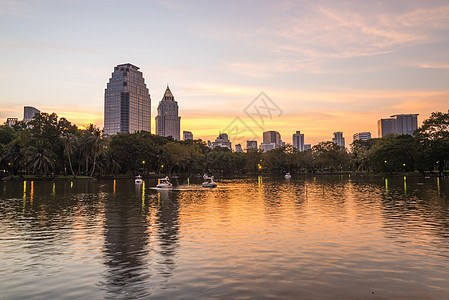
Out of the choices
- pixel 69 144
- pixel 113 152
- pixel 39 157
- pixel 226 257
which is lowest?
pixel 226 257

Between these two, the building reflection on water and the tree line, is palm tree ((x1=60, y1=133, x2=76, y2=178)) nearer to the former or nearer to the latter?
the tree line

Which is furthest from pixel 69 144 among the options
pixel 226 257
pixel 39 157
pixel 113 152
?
pixel 226 257

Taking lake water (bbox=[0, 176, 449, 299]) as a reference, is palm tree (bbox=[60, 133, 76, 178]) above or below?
above

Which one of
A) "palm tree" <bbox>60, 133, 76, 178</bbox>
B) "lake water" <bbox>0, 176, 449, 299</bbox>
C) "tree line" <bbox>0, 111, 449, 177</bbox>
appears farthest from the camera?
"palm tree" <bbox>60, 133, 76, 178</bbox>

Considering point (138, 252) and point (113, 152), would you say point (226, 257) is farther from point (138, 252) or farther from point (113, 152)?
point (113, 152)

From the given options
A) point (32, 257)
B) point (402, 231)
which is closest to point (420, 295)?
point (402, 231)

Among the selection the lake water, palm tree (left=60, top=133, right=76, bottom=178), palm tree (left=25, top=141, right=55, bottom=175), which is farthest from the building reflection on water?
palm tree (left=60, top=133, right=76, bottom=178)

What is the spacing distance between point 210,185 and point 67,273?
187 ft

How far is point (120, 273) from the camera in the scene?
13.0 m

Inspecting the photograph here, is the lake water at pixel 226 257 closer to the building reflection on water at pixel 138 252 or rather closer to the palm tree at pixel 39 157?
the building reflection on water at pixel 138 252

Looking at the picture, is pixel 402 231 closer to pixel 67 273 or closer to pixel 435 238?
pixel 435 238

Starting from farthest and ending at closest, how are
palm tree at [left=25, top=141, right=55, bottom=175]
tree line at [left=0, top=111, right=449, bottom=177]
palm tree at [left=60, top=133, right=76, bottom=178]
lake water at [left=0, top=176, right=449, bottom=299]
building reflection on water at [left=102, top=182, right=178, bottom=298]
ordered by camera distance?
palm tree at [left=60, top=133, right=76, bottom=178], tree line at [left=0, top=111, right=449, bottom=177], palm tree at [left=25, top=141, right=55, bottom=175], building reflection on water at [left=102, top=182, right=178, bottom=298], lake water at [left=0, top=176, right=449, bottom=299]

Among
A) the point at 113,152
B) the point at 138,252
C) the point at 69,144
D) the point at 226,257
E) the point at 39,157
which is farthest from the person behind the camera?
the point at 113,152

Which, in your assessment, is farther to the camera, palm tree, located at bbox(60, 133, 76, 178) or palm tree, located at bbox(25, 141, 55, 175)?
palm tree, located at bbox(60, 133, 76, 178)
